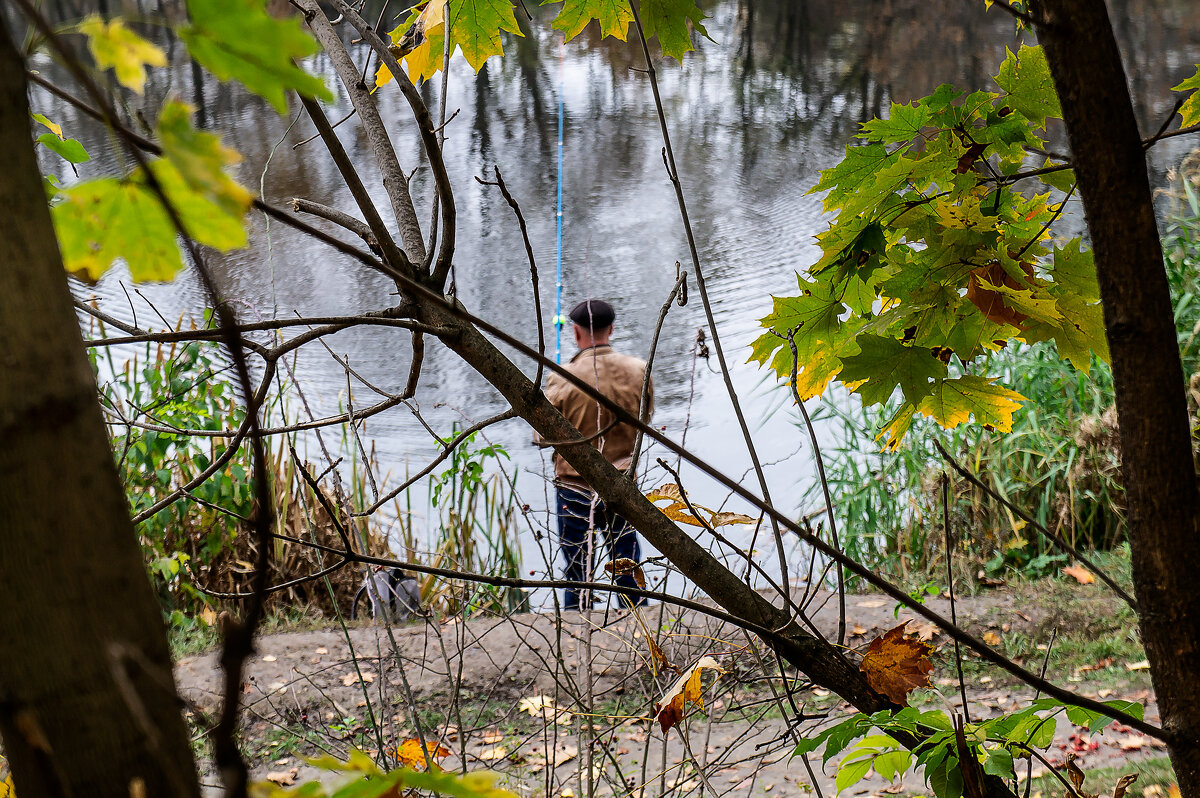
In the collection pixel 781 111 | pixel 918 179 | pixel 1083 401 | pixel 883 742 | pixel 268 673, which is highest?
Result: pixel 781 111

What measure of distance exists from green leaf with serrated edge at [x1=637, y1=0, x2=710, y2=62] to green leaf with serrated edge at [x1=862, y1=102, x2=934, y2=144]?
0.22m

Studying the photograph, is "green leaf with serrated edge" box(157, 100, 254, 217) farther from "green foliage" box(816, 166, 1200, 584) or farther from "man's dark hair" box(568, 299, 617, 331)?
"green foliage" box(816, 166, 1200, 584)

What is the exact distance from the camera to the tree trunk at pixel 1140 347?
0.50 metres

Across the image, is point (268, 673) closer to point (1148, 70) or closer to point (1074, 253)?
point (1074, 253)

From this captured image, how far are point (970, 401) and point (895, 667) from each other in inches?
10.8

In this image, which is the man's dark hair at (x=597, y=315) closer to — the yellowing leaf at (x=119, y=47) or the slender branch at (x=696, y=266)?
the slender branch at (x=696, y=266)

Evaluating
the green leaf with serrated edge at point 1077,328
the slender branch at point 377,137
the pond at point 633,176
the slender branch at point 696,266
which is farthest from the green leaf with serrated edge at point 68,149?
the pond at point 633,176

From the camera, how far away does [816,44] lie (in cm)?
852

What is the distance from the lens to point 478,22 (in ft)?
3.07

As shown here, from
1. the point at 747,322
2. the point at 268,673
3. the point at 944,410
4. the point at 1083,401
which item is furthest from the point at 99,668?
the point at 747,322

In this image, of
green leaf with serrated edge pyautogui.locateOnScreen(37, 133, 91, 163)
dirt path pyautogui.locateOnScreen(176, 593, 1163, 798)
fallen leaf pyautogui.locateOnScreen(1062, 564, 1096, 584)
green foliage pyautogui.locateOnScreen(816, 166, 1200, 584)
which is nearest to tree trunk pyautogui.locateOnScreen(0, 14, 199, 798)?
green leaf with serrated edge pyautogui.locateOnScreen(37, 133, 91, 163)

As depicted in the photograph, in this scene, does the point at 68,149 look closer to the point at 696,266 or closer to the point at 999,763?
the point at 696,266

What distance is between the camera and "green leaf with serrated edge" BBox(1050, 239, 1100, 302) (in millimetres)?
845

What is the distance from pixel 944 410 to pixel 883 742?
0.36m
